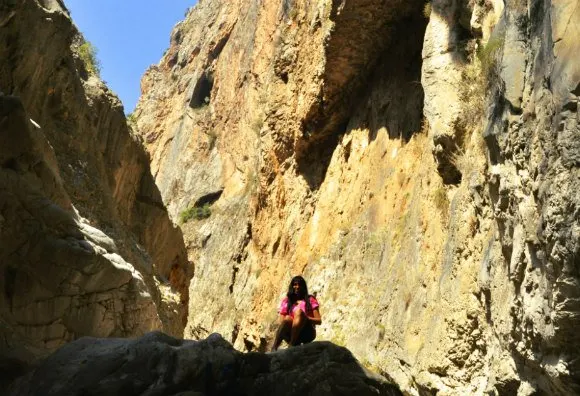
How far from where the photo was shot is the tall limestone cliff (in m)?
5.61

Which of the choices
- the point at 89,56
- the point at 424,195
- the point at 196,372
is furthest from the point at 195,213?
the point at 196,372

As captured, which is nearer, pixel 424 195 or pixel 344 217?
pixel 424 195

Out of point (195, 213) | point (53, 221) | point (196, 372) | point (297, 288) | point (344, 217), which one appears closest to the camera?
point (196, 372)

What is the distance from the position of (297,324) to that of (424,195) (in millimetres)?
4688

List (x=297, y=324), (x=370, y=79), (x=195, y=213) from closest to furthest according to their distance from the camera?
(x=297, y=324) < (x=370, y=79) < (x=195, y=213)

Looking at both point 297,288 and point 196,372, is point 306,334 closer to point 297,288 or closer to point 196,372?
point 297,288

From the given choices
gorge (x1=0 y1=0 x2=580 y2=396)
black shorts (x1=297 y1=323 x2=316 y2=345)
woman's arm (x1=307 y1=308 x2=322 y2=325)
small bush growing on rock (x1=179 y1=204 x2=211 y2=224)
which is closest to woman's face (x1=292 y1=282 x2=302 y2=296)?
woman's arm (x1=307 y1=308 x2=322 y2=325)

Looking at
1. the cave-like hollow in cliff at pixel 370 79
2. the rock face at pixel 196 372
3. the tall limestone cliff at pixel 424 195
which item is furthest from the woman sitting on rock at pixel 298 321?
the cave-like hollow in cliff at pixel 370 79

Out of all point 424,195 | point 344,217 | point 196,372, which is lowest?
point 196,372

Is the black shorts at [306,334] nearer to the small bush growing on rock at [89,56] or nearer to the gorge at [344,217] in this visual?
the gorge at [344,217]

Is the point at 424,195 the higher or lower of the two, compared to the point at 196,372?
higher

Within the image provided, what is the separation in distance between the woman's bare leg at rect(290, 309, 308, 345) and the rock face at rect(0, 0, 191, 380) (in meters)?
2.49

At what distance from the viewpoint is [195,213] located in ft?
131

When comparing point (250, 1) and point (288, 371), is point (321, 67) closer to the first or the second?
point (288, 371)
